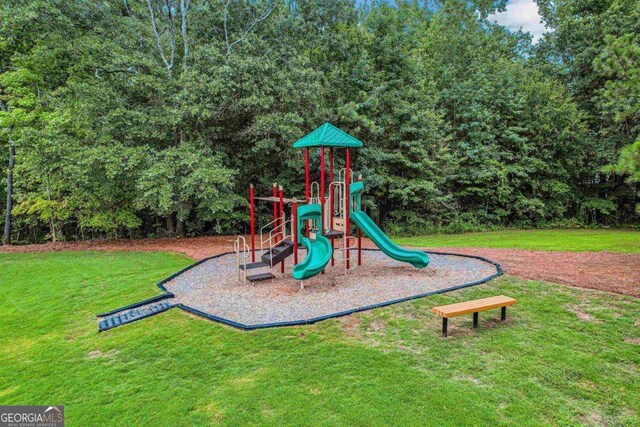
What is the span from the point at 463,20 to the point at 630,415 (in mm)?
31269

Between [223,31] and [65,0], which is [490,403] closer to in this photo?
[223,31]

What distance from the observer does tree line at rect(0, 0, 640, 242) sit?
13.1 metres

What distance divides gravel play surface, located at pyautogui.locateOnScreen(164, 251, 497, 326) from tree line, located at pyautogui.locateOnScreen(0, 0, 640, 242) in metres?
4.00

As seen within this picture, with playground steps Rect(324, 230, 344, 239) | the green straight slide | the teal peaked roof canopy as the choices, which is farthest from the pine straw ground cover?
the teal peaked roof canopy

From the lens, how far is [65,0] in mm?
13703

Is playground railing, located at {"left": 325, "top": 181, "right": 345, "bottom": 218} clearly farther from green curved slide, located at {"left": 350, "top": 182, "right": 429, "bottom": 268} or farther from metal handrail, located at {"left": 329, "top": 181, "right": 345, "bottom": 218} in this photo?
green curved slide, located at {"left": 350, "top": 182, "right": 429, "bottom": 268}

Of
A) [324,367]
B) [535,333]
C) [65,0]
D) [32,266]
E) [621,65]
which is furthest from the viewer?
[65,0]

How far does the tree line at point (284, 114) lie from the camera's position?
13.1m

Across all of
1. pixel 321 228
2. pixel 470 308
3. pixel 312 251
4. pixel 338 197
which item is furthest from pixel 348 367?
pixel 338 197

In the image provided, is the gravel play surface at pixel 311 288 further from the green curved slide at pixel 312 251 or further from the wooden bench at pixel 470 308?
the wooden bench at pixel 470 308

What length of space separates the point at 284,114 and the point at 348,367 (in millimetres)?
12122

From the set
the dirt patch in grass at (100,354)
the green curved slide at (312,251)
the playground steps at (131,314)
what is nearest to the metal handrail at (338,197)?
the green curved slide at (312,251)

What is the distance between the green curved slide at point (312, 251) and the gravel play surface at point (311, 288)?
44cm

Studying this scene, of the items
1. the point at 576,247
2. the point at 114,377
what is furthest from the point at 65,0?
the point at 576,247
